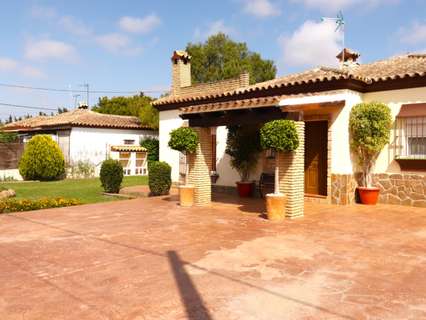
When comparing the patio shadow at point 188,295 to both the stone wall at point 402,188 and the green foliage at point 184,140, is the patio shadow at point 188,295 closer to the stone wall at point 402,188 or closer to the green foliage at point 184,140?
the green foliage at point 184,140

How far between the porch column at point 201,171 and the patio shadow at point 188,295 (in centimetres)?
547

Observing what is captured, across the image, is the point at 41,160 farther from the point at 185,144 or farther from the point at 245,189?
the point at 185,144

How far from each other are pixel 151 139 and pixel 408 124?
18317mm

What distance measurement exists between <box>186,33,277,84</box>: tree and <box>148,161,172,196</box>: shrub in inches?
935

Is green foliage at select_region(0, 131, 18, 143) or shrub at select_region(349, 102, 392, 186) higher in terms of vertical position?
green foliage at select_region(0, 131, 18, 143)

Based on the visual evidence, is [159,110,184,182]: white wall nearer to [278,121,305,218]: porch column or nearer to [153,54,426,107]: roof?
[153,54,426,107]: roof

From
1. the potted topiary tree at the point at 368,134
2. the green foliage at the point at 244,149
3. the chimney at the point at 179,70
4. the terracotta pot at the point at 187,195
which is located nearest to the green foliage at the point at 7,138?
the chimney at the point at 179,70

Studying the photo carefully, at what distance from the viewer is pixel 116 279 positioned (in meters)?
5.02

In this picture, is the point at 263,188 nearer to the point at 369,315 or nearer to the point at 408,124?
the point at 408,124

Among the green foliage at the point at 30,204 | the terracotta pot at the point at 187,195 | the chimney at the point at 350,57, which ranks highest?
the chimney at the point at 350,57

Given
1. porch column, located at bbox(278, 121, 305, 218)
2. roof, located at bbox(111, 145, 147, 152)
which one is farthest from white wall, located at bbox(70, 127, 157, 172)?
porch column, located at bbox(278, 121, 305, 218)

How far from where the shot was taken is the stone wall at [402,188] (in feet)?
34.9

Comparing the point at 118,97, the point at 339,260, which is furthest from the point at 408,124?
the point at 118,97

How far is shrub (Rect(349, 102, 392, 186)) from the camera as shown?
10.7 m
